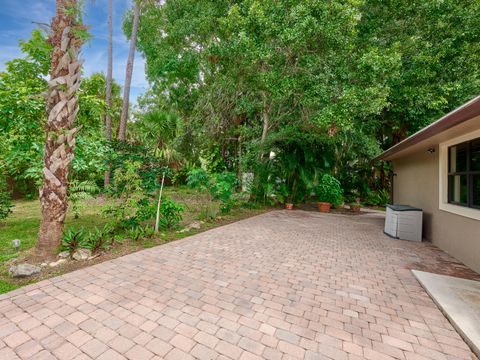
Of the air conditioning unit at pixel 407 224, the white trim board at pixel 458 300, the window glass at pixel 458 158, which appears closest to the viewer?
the white trim board at pixel 458 300

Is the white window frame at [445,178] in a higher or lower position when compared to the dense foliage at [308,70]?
lower

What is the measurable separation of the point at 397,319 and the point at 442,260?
9.64 feet

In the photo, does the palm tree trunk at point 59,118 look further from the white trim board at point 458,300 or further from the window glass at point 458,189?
the window glass at point 458,189

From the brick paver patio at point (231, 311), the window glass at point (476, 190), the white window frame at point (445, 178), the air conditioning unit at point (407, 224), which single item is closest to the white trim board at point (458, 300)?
the brick paver patio at point (231, 311)

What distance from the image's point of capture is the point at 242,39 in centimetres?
648

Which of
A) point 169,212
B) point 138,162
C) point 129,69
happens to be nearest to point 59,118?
point 138,162

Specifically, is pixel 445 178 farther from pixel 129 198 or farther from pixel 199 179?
pixel 129 198

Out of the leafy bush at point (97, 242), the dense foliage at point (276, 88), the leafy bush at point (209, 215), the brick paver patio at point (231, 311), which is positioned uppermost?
the dense foliage at point (276, 88)

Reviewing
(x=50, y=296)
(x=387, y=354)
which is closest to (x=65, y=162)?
(x=50, y=296)

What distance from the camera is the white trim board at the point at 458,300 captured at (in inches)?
90.0

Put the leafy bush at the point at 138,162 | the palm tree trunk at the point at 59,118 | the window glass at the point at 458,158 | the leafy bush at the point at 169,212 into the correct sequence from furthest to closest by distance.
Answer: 1. the leafy bush at the point at 169,212
2. the leafy bush at the point at 138,162
3. the window glass at the point at 458,158
4. the palm tree trunk at the point at 59,118

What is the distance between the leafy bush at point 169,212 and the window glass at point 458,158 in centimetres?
593

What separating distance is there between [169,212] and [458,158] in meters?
6.32

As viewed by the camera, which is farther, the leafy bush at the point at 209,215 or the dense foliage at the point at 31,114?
the leafy bush at the point at 209,215
